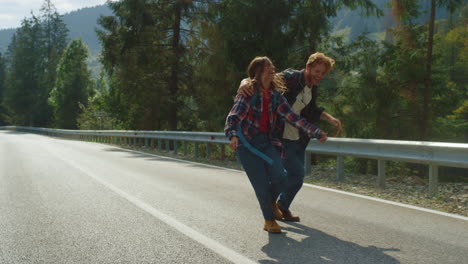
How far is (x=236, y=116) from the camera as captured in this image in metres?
4.35

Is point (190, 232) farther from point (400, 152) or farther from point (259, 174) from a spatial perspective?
point (400, 152)

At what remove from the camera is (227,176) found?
30.9ft

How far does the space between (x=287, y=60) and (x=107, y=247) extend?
14.3 meters

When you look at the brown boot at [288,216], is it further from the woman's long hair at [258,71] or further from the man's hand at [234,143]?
the woman's long hair at [258,71]

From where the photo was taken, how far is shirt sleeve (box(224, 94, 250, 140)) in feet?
14.1

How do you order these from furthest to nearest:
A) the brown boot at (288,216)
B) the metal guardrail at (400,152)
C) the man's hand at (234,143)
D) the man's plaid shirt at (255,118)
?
1. the metal guardrail at (400,152)
2. the brown boot at (288,216)
3. the man's plaid shirt at (255,118)
4. the man's hand at (234,143)

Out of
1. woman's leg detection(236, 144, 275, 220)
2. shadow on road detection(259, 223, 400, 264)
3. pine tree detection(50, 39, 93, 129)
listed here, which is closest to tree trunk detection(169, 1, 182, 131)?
woman's leg detection(236, 144, 275, 220)

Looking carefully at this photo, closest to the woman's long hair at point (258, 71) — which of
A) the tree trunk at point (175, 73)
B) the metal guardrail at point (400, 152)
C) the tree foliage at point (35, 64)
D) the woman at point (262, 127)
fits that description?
the woman at point (262, 127)

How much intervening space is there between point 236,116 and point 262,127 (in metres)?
0.30

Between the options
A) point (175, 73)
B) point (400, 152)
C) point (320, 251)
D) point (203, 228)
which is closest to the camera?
point (320, 251)

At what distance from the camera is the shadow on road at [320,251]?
3.62 metres

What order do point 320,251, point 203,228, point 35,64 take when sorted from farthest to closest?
point 35,64, point 203,228, point 320,251

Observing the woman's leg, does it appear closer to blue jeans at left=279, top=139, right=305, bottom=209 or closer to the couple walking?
the couple walking

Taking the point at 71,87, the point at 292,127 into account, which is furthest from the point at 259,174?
the point at 71,87
